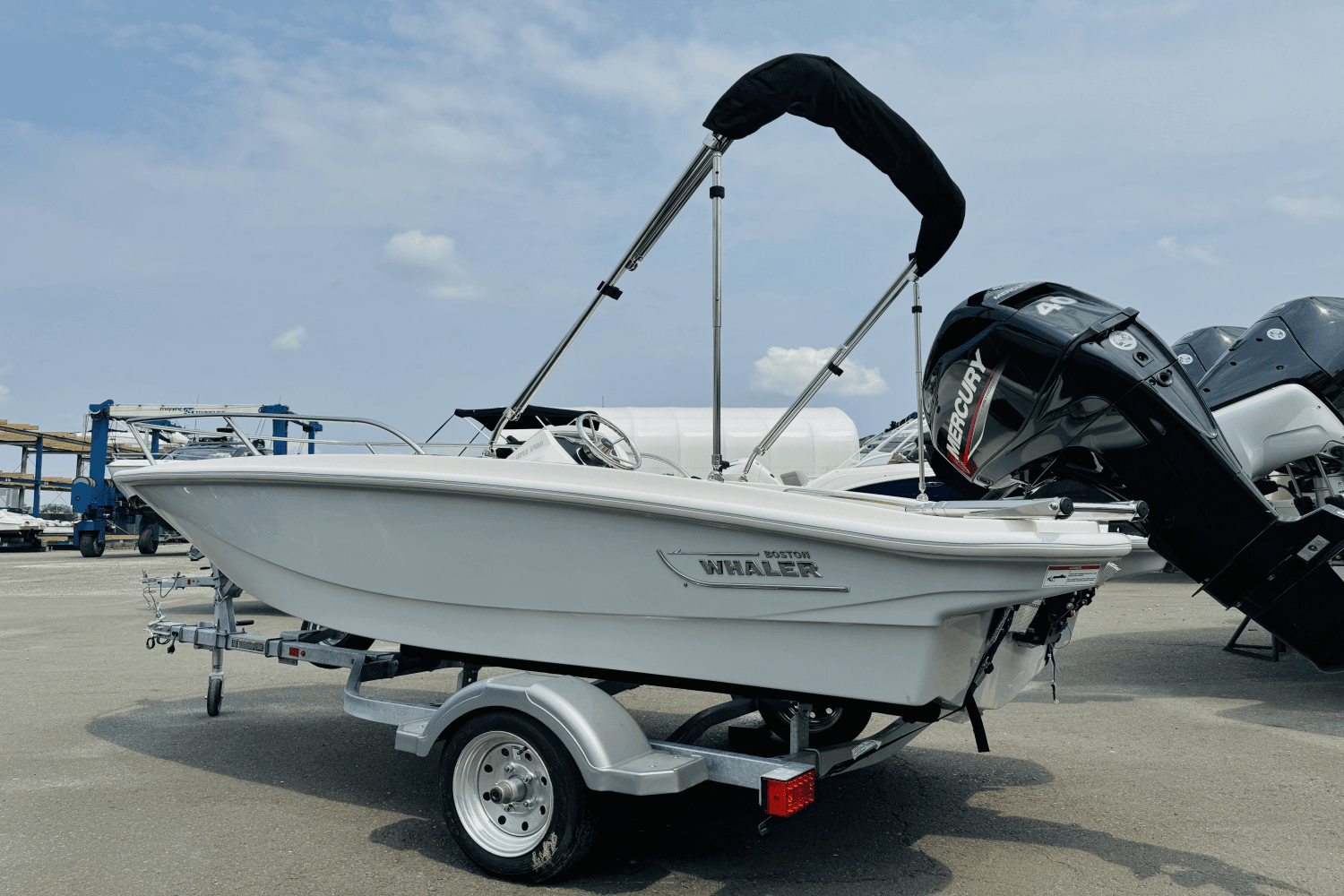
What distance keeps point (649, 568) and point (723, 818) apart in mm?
1255

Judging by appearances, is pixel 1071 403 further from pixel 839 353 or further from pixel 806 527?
pixel 839 353

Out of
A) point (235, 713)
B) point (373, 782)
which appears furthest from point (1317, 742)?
point (235, 713)

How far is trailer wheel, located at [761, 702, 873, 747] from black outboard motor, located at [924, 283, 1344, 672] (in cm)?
123

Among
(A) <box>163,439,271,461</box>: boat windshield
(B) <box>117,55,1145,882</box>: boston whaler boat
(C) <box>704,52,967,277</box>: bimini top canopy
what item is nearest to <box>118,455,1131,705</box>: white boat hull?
(B) <box>117,55,1145,882</box>: boston whaler boat

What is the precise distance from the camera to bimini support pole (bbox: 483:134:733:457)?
4117 mm

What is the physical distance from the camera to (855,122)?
4.41 meters

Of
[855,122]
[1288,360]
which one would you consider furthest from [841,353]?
[1288,360]

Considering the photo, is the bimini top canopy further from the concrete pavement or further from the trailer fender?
the concrete pavement

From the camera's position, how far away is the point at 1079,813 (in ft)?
11.7

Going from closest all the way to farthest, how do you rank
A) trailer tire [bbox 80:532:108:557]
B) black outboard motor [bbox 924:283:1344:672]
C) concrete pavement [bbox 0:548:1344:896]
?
concrete pavement [bbox 0:548:1344:896], black outboard motor [bbox 924:283:1344:672], trailer tire [bbox 80:532:108:557]

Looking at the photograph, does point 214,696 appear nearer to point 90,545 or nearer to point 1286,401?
point 1286,401

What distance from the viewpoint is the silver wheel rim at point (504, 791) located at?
2992mm

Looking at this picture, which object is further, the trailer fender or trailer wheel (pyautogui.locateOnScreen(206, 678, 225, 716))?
trailer wheel (pyautogui.locateOnScreen(206, 678, 225, 716))

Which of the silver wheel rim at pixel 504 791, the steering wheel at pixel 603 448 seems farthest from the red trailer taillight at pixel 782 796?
the steering wheel at pixel 603 448
